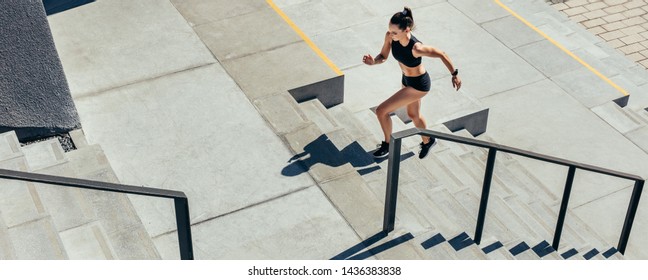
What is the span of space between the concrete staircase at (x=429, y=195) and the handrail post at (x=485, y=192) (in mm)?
136

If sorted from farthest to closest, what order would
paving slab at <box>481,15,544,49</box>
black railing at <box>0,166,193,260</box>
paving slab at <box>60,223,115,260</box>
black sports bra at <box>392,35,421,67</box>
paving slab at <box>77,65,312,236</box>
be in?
paving slab at <box>481,15,544,49</box> → black sports bra at <box>392,35,421,67</box> → paving slab at <box>77,65,312,236</box> → paving slab at <box>60,223,115,260</box> → black railing at <box>0,166,193,260</box>

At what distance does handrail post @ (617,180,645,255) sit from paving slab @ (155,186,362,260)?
2.89 meters

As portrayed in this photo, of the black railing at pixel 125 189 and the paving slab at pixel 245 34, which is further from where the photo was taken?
the paving slab at pixel 245 34

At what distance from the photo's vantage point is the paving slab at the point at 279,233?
254 inches

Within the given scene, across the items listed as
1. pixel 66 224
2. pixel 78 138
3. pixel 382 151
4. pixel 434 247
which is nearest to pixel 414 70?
pixel 382 151

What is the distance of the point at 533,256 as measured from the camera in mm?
7199

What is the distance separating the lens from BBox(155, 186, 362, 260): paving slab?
6.45 m

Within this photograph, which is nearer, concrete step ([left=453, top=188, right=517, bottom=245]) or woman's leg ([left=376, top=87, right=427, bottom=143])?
concrete step ([left=453, top=188, right=517, bottom=245])

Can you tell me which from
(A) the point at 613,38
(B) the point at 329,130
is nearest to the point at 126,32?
(B) the point at 329,130

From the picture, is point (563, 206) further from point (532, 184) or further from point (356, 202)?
point (356, 202)

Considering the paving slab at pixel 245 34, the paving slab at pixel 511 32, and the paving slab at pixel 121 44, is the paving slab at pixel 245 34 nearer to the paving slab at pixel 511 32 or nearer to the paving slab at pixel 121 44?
the paving slab at pixel 121 44

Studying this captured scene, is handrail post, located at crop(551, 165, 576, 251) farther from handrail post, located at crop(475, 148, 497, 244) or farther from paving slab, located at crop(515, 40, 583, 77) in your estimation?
paving slab, located at crop(515, 40, 583, 77)

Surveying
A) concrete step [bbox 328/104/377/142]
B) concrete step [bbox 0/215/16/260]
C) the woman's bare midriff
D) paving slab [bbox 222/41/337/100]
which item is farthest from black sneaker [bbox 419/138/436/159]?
concrete step [bbox 0/215/16/260]

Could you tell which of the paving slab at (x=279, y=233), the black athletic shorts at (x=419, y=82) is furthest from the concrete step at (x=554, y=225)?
the paving slab at (x=279, y=233)
